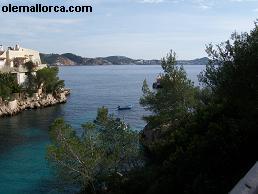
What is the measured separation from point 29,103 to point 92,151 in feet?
158

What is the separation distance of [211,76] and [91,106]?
52.7 metres

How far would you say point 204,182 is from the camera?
13.7 m

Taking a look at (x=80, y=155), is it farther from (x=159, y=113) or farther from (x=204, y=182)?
(x=159, y=113)

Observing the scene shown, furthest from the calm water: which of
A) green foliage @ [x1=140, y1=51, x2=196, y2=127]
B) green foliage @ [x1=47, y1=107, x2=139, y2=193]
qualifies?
green foliage @ [x1=140, y1=51, x2=196, y2=127]

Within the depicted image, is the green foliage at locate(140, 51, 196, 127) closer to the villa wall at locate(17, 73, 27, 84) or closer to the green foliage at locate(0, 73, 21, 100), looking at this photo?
the green foliage at locate(0, 73, 21, 100)

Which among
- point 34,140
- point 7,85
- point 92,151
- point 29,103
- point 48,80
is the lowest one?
point 34,140

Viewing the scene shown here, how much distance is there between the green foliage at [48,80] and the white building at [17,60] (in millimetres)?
2782

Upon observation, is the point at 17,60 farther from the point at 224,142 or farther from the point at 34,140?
the point at 224,142

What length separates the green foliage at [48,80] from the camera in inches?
2820

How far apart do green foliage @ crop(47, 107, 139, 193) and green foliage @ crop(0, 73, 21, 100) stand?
1628 inches

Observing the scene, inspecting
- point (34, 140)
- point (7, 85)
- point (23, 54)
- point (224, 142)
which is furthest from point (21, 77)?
point (224, 142)

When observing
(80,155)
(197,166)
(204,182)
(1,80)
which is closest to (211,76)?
(197,166)

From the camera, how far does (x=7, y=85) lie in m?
63.9

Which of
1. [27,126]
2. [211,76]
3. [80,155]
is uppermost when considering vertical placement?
[211,76]
